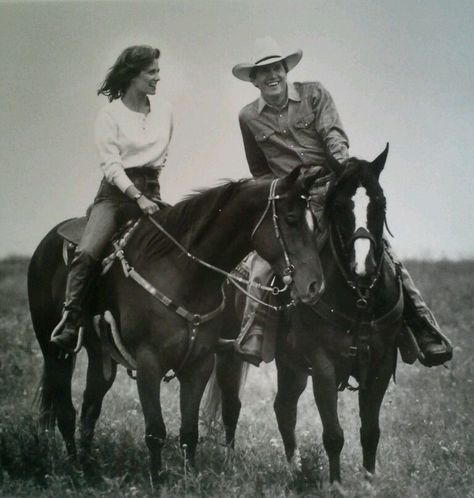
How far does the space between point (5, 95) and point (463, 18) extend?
3858 mm

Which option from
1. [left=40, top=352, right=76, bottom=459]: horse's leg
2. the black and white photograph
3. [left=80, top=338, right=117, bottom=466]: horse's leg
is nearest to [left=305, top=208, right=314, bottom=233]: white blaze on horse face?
the black and white photograph

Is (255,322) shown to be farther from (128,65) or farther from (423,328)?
(128,65)

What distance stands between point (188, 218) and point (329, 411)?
5.49 ft

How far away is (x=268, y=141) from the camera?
573 centimetres

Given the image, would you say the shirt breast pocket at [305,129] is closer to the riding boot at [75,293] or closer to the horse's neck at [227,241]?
the horse's neck at [227,241]

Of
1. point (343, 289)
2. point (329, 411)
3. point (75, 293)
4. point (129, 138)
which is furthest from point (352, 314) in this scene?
point (129, 138)

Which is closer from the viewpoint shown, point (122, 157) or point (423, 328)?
point (423, 328)

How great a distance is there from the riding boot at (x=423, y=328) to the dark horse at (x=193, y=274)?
1.11 metres

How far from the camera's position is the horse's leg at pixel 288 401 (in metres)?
5.61

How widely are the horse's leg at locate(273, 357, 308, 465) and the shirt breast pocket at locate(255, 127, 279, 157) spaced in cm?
175

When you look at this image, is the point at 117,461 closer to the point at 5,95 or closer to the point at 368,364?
the point at 368,364

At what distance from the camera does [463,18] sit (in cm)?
568

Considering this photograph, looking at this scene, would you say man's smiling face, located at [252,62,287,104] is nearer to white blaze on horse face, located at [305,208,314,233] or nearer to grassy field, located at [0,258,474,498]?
white blaze on horse face, located at [305,208,314,233]

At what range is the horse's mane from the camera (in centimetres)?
480
